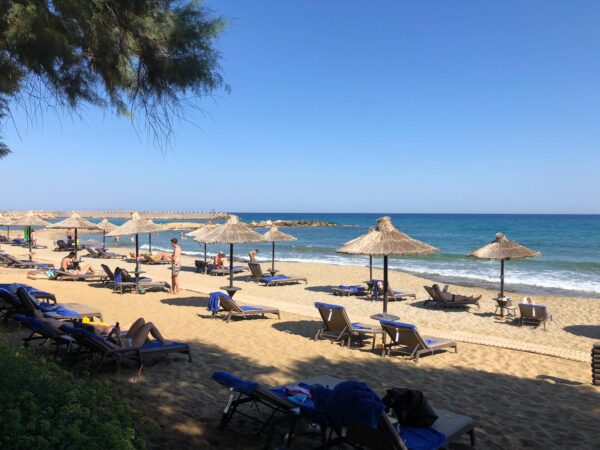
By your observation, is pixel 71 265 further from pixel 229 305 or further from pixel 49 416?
pixel 49 416

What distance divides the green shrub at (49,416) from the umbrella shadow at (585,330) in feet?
32.7

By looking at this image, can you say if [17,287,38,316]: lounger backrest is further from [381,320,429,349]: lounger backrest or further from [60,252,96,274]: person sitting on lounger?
[60,252,96,274]: person sitting on lounger

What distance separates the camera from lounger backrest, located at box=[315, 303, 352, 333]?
820 cm

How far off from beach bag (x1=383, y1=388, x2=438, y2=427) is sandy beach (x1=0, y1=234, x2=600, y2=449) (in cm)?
79

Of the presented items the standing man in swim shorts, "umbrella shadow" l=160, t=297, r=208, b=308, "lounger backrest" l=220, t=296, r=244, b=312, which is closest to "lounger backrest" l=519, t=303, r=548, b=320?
"lounger backrest" l=220, t=296, r=244, b=312

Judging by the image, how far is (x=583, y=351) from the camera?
29.1 feet

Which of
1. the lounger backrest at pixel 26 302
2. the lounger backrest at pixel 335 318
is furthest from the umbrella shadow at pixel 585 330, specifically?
the lounger backrest at pixel 26 302

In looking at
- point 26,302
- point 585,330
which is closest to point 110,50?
point 26,302

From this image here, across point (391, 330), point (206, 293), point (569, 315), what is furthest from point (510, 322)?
point (206, 293)

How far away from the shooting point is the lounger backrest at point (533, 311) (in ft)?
35.8

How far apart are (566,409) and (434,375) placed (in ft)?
5.43

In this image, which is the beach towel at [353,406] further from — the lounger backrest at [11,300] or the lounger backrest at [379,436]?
the lounger backrest at [11,300]

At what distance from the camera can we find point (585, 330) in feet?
35.9

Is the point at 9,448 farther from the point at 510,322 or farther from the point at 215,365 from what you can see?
the point at 510,322
